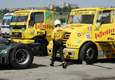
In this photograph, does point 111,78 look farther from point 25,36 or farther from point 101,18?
point 25,36

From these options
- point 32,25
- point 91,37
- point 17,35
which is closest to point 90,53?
point 91,37

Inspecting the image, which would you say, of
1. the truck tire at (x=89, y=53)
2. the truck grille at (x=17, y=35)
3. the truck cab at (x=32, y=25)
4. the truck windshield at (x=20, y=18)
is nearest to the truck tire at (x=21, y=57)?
the truck tire at (x=89, y=53)

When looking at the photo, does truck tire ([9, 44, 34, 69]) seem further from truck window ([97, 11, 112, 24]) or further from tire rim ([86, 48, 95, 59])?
truck window ([97, 11, 112, 24])

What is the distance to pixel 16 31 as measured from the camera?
2116cm

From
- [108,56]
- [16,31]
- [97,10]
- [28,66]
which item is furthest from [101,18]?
[16,31]

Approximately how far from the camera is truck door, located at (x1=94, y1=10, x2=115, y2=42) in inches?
653

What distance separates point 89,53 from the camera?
1638 cm

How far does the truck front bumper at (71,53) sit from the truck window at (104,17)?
5.67 feet

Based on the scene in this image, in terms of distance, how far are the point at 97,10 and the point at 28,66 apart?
393cm

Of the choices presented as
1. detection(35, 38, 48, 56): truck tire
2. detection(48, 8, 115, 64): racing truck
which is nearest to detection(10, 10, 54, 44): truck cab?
detection(35, 38, 48, 56): truck tire

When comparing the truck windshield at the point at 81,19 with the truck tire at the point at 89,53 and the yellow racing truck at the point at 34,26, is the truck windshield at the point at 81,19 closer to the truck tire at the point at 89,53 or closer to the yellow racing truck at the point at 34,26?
the truck tire at the point at 89,53

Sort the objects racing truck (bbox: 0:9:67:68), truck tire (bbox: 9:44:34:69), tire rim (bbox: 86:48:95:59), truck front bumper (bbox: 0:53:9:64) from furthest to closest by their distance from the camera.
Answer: racing truck (bbox: 0:9:67:68) → tire rim (bbox: 86:48:95:59) → truck tire (bbox: 9:44:34:69) → truck front bumper (bbox: 0:53:9:64)

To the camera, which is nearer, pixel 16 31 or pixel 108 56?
pixel 108 56

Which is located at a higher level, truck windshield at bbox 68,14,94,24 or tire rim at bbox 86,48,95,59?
truck windshield at bbox 68,14,94,24
